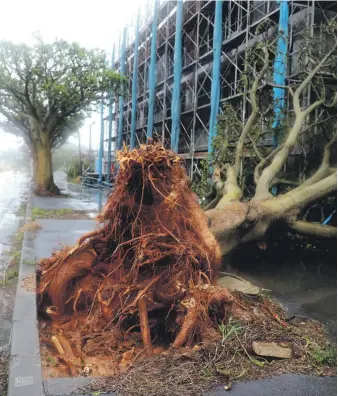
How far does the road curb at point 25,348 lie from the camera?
10.4ft

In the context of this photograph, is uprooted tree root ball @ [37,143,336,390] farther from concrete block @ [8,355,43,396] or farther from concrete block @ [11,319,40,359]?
concrete block @ [8,355,43,396]

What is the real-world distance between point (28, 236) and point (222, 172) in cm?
449

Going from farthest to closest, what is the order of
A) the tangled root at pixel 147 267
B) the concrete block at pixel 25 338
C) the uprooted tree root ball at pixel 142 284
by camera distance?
the tangled root at pixel 147 267 < the uprooted tree root ball at pixel 142 284 < the concrete block at pixel 25 338

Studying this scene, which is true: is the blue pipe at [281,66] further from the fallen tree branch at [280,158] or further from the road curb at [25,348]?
the road curb at [25,348]

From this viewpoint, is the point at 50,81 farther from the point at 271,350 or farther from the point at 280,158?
the point at 271,350

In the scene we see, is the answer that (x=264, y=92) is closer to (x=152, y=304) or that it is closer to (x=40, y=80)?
(x=152, y=304)

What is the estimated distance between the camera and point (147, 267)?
181 inches

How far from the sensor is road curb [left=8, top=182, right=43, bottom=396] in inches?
125

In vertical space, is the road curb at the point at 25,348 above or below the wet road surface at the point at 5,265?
above

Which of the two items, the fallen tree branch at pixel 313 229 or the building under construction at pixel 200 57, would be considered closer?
the fallen tree branch at pixel 313 229

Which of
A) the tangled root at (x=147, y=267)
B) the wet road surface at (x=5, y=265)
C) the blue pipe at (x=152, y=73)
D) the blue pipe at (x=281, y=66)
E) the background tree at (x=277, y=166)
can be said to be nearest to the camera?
the tangled root at (x=147, y=267)

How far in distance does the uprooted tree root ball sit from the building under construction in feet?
17.7

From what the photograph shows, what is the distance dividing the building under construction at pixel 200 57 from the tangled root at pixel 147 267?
5.39 meters

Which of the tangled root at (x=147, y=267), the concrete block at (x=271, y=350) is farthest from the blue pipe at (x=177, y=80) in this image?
the concrete block at (x=271, y=350)
